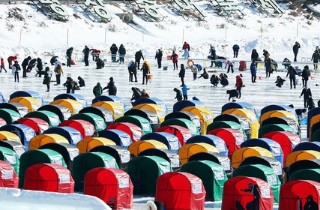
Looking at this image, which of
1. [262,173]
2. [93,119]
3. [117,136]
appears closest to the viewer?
[262,173]

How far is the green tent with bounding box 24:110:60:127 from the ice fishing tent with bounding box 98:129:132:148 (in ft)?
11.8

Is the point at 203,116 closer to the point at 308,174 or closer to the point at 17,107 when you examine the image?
the point at 17,107

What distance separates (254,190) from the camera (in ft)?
83.5

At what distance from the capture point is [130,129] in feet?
110

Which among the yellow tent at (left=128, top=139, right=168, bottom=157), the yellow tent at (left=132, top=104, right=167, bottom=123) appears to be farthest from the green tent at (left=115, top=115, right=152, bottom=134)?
the yellow tent at (left=128, top=139, right=168, bottom=157)

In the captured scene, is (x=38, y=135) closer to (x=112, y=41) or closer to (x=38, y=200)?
(x=38, y=200)

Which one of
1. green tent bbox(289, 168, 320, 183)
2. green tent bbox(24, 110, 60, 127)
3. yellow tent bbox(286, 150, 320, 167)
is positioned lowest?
green tent bbox(289, 168, 320, 183)

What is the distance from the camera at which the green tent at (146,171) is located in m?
28.9

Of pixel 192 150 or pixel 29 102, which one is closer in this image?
pixel 192 150

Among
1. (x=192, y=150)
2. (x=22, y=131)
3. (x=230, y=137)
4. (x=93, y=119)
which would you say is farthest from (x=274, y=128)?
(x=22, y=131)

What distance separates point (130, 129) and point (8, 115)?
4.45 m

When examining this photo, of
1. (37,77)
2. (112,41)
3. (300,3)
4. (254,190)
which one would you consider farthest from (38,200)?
(300,3)

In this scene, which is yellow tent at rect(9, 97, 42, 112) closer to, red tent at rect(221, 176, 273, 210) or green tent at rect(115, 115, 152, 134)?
green tent at rect(115, 115, 152, 134)

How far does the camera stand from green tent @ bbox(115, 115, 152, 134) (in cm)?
3525
